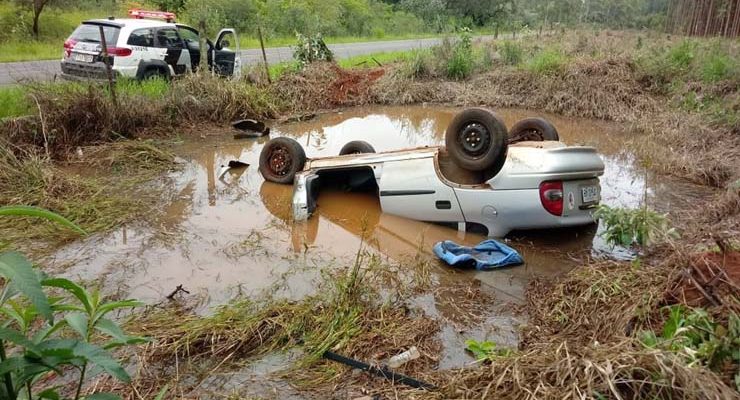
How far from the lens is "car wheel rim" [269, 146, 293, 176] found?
24.6 ft

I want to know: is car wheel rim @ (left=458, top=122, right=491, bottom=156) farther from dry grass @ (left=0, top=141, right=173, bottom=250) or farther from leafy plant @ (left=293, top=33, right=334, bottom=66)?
leafy plant @ (left=293, top=33, right=334, bottom=66)

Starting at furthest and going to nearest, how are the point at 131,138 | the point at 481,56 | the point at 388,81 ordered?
the point at 481,56
the point at 388,81
the point at 131,138

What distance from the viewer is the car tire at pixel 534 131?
697 centimetres

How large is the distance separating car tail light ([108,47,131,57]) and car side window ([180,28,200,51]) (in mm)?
1922

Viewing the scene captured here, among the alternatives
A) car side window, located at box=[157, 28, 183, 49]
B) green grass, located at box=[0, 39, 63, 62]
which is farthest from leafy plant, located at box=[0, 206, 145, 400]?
green grass, located at box=[0, 39, 63, 62]

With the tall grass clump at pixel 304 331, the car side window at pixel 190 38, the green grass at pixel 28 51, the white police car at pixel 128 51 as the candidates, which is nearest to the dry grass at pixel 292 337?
the tall grass clump at pixel 304 331

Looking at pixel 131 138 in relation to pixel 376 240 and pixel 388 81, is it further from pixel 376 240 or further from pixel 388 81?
pixel 388 81

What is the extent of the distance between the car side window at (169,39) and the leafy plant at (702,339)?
37.2 ft

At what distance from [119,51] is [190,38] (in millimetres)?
2511

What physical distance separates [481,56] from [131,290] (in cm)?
1362

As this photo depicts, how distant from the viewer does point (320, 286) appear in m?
4.69

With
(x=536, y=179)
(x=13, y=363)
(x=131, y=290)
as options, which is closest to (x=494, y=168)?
(x=536, y=179)

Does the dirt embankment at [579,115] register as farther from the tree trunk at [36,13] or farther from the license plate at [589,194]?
the tree trunk at [36,13]

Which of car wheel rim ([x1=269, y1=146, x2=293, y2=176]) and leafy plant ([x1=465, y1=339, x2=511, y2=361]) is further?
car wheel rim ([x1=269, y1=146, x2=293, y2=176])
